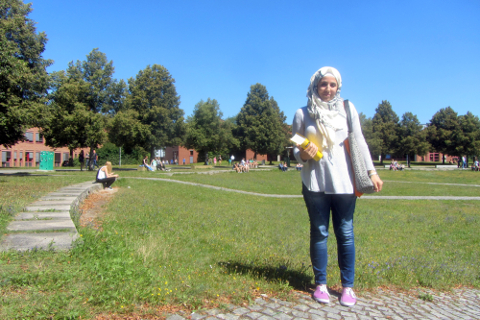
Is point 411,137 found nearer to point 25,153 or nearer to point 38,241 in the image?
point 38,241

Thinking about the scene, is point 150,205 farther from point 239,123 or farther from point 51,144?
point 239,123

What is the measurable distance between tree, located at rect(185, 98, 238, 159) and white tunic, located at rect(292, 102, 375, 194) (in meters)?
43.2

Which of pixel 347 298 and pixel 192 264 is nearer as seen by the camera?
pixel 347 298

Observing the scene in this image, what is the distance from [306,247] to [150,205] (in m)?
4.16

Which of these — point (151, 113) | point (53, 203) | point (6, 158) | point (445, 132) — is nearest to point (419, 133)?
point (445, 132)

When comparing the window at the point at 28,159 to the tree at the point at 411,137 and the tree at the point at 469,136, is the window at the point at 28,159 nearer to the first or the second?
the tree at the point at 411,137

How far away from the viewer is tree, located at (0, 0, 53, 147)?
39.0 feet

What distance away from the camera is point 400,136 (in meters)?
62.0

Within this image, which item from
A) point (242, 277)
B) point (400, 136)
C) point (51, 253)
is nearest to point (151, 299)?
point (242, 277)

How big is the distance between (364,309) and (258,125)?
4512 centimetres

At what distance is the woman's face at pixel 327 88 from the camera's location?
300 centimetres

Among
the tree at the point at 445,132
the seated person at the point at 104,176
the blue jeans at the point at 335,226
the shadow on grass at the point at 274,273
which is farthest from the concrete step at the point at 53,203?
the tree at the point at 445,132

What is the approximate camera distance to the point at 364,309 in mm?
2854

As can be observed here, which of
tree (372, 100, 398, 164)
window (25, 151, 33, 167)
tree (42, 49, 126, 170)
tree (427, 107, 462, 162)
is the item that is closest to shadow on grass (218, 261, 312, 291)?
tree (42, 49, 126, 170)
